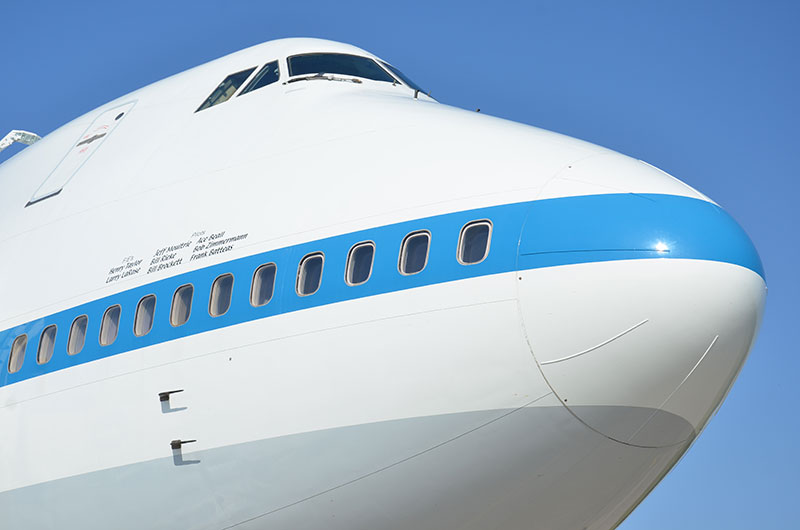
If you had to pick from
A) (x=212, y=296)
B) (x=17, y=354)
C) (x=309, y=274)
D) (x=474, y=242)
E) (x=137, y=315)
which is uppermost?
(x=474, y=242)

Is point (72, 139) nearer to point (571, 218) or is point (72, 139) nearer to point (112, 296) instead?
point (112, 296)

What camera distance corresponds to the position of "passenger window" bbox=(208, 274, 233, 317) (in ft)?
29.2

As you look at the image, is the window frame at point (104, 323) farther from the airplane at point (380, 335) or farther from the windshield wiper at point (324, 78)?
the windshield wiper at point (324, 78)

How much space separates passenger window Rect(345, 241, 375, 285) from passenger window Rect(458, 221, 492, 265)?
761 mm

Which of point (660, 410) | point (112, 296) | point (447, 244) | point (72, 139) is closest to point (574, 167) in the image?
point (447, 244)

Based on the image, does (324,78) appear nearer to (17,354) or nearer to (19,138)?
(17,354)

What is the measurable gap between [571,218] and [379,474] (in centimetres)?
234

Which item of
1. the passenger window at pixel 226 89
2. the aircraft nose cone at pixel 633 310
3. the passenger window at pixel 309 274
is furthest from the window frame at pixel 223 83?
the aircraft nose cone at pixel 633 310

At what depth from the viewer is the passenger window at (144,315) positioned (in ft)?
31.1

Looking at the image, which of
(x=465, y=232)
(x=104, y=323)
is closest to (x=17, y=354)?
(x=104, y=323)

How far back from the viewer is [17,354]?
1087 cm

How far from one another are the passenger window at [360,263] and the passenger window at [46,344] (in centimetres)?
375

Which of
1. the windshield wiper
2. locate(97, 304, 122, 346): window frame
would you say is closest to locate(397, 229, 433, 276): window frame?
locate(97, 304, 122, 346): window frame

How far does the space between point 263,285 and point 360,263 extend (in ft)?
3.18
